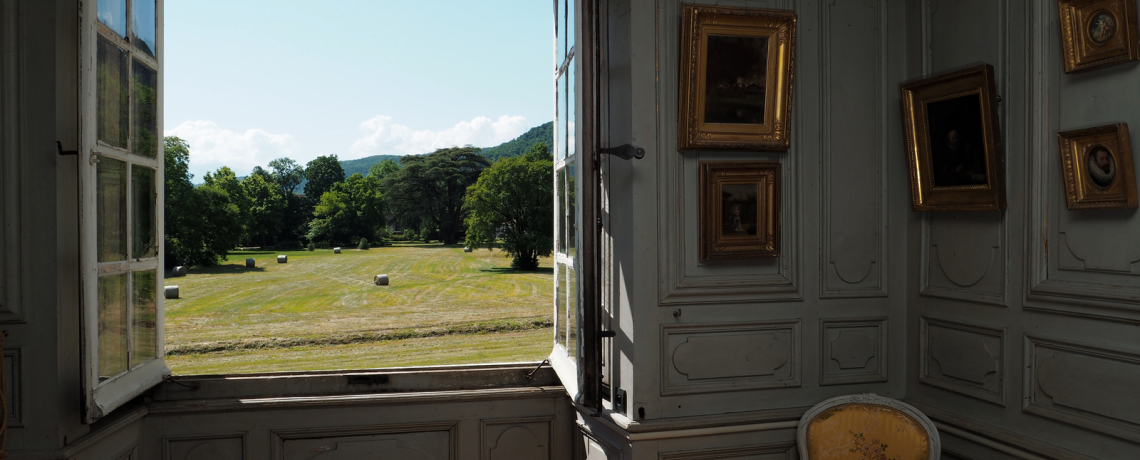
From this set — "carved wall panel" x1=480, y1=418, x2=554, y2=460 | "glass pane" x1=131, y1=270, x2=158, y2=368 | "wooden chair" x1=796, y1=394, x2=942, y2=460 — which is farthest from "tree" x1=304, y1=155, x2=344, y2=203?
"wooden chair" x1=796, y1=394, x2=942, y2=460

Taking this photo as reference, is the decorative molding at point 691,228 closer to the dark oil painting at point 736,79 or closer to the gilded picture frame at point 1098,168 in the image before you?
the dark oil painting at point 736,79

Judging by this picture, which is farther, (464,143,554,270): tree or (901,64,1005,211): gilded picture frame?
(464,143,554,270): tree

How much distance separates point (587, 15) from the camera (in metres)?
1.93

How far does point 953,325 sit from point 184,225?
146 inches

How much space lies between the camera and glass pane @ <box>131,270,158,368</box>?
217cm

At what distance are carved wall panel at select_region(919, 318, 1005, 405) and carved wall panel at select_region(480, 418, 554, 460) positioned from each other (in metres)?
1.53

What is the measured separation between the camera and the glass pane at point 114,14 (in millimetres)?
1961

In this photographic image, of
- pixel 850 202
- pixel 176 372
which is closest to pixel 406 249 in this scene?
pixel 176 372

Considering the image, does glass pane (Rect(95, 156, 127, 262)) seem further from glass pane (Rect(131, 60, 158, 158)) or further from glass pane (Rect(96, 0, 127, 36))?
glass pane (Rect(96, 0, 127, 36))

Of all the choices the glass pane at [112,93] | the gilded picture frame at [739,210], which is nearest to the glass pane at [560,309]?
the gilded picture frame at [739,210]

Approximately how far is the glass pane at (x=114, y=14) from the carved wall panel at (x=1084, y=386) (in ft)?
10.3

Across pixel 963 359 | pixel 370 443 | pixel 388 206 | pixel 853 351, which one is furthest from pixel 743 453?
pixel 388 206

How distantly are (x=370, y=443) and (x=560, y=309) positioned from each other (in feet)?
3.18

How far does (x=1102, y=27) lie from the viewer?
1569 millimetres
